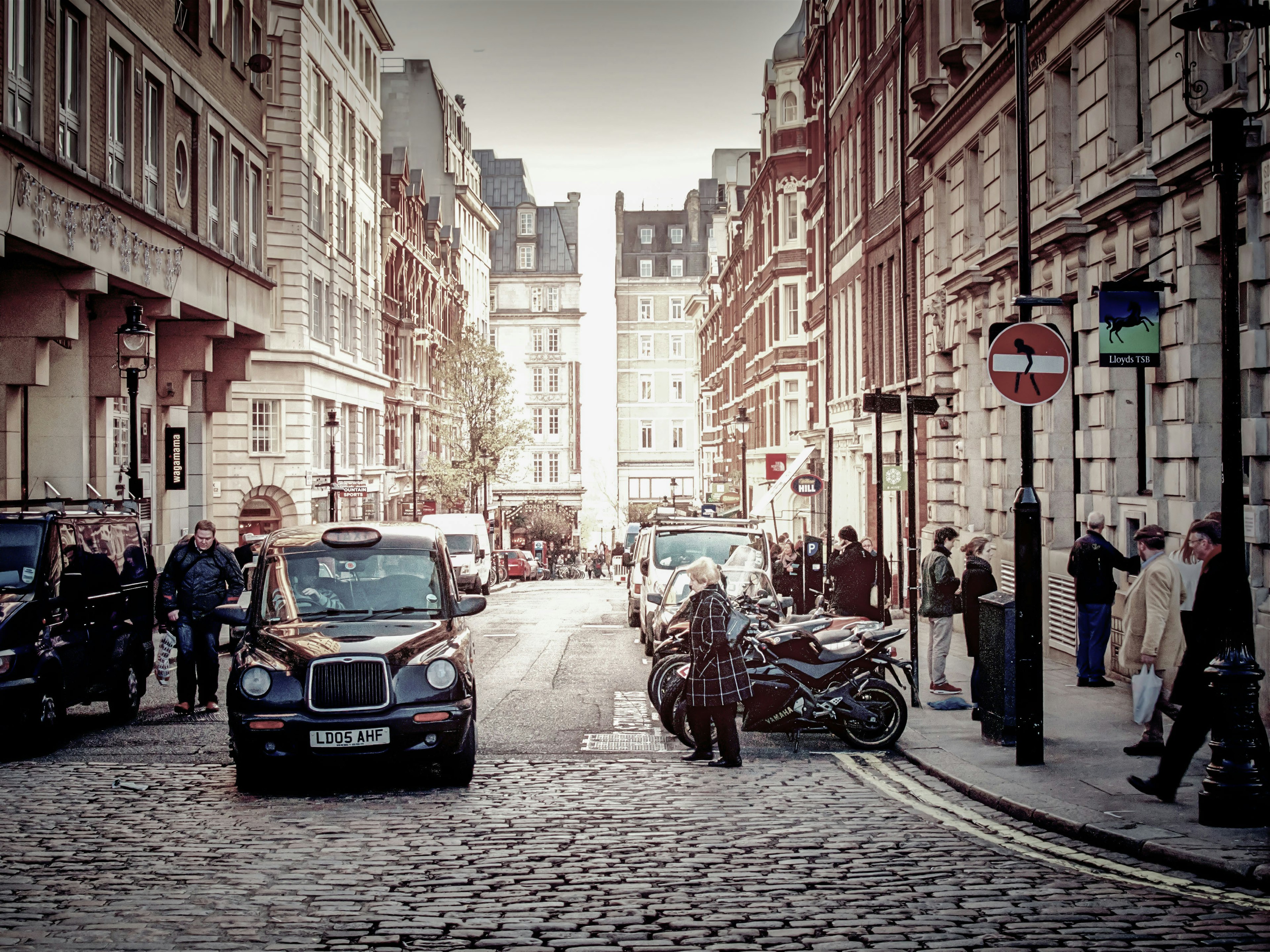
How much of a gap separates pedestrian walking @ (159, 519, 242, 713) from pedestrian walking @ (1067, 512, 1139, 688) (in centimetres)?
928

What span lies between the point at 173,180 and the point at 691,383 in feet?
293

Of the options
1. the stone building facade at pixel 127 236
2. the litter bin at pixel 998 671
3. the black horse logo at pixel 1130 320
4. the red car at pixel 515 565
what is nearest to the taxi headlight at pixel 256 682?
the litter bin at pixel 998 671

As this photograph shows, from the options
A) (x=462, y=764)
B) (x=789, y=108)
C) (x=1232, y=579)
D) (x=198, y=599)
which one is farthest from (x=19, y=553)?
(x=789, y=108)

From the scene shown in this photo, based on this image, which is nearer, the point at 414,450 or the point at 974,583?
the point at 974,583

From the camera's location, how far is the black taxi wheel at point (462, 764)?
10.4 metres

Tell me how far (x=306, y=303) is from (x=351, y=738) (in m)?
39.6

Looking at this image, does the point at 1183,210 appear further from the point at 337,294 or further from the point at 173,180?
the point at 337,294

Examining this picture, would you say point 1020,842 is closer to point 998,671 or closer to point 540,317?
point 998,671

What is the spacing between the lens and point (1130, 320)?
1545cm

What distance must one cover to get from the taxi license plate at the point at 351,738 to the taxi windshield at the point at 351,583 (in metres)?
1.52

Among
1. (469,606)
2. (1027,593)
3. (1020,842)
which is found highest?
(1027,593)

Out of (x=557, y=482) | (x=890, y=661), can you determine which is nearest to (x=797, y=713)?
(x=890, y=661)

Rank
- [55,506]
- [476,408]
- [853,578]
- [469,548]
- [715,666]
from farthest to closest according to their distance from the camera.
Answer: [476,408], [469,548], [853,578], [55,506], [715,666]

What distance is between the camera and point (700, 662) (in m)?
11.6
